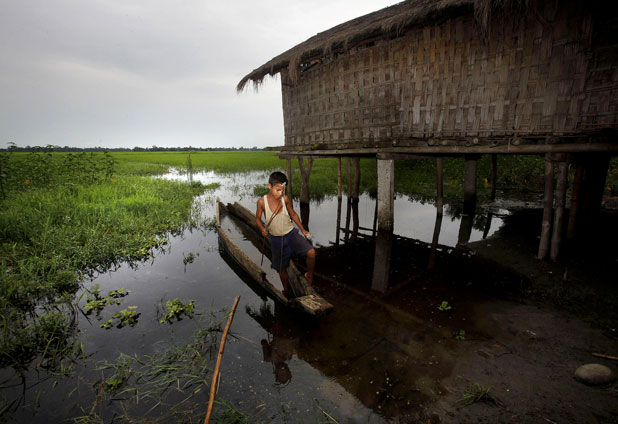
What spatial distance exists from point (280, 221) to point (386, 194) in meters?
3.15

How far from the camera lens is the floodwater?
2.44m

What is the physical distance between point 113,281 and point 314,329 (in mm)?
3713

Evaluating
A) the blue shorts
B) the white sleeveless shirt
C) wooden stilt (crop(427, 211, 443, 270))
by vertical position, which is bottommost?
wooden stilt (crop(427, 211, 443, 270))

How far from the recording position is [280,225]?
3.73m

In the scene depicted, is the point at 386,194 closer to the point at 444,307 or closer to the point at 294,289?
the point at 444,307

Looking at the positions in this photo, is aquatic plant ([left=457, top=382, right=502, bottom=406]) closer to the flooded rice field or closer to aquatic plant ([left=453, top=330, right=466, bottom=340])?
the flooded rice field

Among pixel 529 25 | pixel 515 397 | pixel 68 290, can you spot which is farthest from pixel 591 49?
pixel 68 290

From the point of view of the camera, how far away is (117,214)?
720 cm

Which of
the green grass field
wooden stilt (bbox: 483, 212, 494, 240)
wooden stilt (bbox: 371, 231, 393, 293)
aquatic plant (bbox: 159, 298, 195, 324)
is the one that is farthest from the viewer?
wooden stilt (bbox: 483, 212, 494, 240)

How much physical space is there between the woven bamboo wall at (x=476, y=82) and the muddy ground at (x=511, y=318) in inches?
94.6

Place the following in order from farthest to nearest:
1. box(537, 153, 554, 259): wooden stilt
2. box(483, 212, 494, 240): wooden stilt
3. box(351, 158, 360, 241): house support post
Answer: box(351, 158, 360, 241): house support post < box(483, 212, 494, 240): wooden stilt < box(537, 153, 554, 259): wooden stilt

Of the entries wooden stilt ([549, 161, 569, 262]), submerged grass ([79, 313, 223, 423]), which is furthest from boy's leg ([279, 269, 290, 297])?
wooden stilt ([549, 161, 569, 262])

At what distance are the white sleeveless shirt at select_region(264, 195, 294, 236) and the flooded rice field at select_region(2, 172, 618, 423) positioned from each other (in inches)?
46.4

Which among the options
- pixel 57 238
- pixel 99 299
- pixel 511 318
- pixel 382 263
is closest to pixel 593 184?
pixel 511 318
